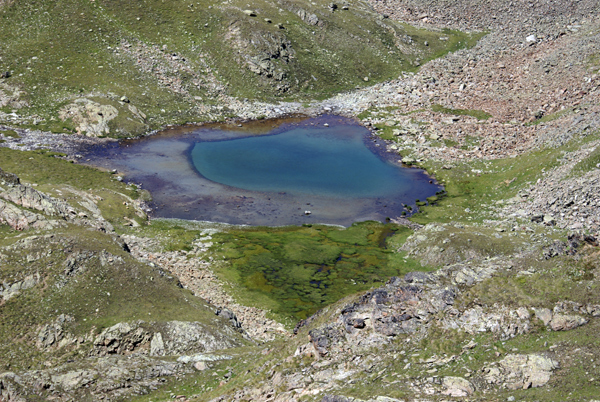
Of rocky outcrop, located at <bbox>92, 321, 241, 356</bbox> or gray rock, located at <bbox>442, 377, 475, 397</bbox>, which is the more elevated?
gray rock, located at <bbox>442, 377, 475, 397</bbox>

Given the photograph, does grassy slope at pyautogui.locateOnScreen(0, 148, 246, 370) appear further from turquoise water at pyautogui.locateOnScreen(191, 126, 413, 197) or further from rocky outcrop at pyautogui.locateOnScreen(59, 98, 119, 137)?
rocky outcrop at pyautogui.locateOnScreen(59, 98, 119, 137)

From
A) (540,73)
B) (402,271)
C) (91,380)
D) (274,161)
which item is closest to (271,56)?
(274,161)

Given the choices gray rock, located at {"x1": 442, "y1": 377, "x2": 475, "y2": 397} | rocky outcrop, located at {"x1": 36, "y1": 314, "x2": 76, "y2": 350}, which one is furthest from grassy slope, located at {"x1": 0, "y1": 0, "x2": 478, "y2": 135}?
gray rock, located at {"x1": 442, "y1": 377, "x2": 475, "y2": 397}

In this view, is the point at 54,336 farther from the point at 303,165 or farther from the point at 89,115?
the point at 89,115

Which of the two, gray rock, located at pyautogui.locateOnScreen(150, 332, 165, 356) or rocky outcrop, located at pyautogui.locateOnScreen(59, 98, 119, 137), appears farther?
rocky outcrop, located at pyautogui.locateOnScreen(59, 98, 119, 137)

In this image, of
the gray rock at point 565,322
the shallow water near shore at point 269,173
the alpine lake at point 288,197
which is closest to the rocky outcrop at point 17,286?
the alpine lake at point 288,197

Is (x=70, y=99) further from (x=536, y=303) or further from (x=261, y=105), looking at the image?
(x=536, y=303)
